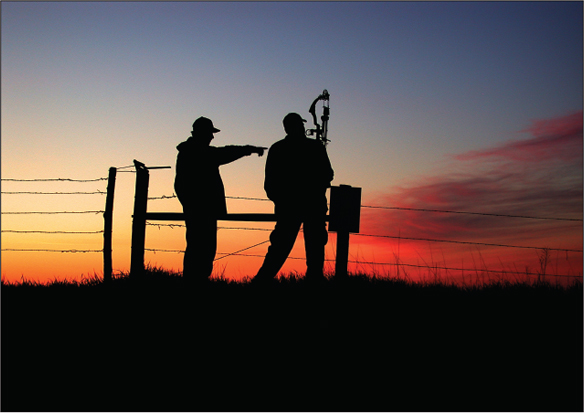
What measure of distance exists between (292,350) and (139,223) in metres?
4.30

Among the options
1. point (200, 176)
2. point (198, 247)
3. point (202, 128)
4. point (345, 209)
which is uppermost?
point (202, 128)

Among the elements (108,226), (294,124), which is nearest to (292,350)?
(294,124)

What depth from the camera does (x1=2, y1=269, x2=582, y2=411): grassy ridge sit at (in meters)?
3.68

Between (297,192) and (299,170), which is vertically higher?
(299,170)

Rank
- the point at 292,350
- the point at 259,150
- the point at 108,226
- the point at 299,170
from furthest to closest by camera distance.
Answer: the point at 108,226 → the point at 259,150 → the point at 299,170 → the point at 292,350

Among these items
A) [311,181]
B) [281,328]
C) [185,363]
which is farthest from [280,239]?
[185,363]

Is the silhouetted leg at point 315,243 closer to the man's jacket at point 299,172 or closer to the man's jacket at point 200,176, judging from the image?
the man's jacket at point 299,172

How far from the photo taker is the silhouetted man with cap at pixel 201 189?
19.9 ft

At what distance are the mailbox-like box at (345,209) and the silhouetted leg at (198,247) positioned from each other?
1.86m

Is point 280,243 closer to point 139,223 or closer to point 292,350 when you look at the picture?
point 292,350

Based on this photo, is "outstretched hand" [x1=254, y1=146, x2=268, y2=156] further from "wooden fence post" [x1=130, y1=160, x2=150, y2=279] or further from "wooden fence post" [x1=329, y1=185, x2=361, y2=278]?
"wooden fence post" [x1=130, y1=160, x2=150, y2=279]

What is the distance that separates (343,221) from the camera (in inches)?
283

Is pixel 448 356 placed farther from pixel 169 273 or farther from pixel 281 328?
pixel 169 273

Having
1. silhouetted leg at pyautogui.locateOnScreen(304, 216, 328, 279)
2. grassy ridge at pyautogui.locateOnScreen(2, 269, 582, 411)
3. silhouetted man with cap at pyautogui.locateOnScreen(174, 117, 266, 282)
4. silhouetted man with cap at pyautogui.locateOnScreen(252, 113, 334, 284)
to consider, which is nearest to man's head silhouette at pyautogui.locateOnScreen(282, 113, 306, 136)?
silhouetted man with cap at pyautogui.locateOnScreen(252, 113, 334, 284)
